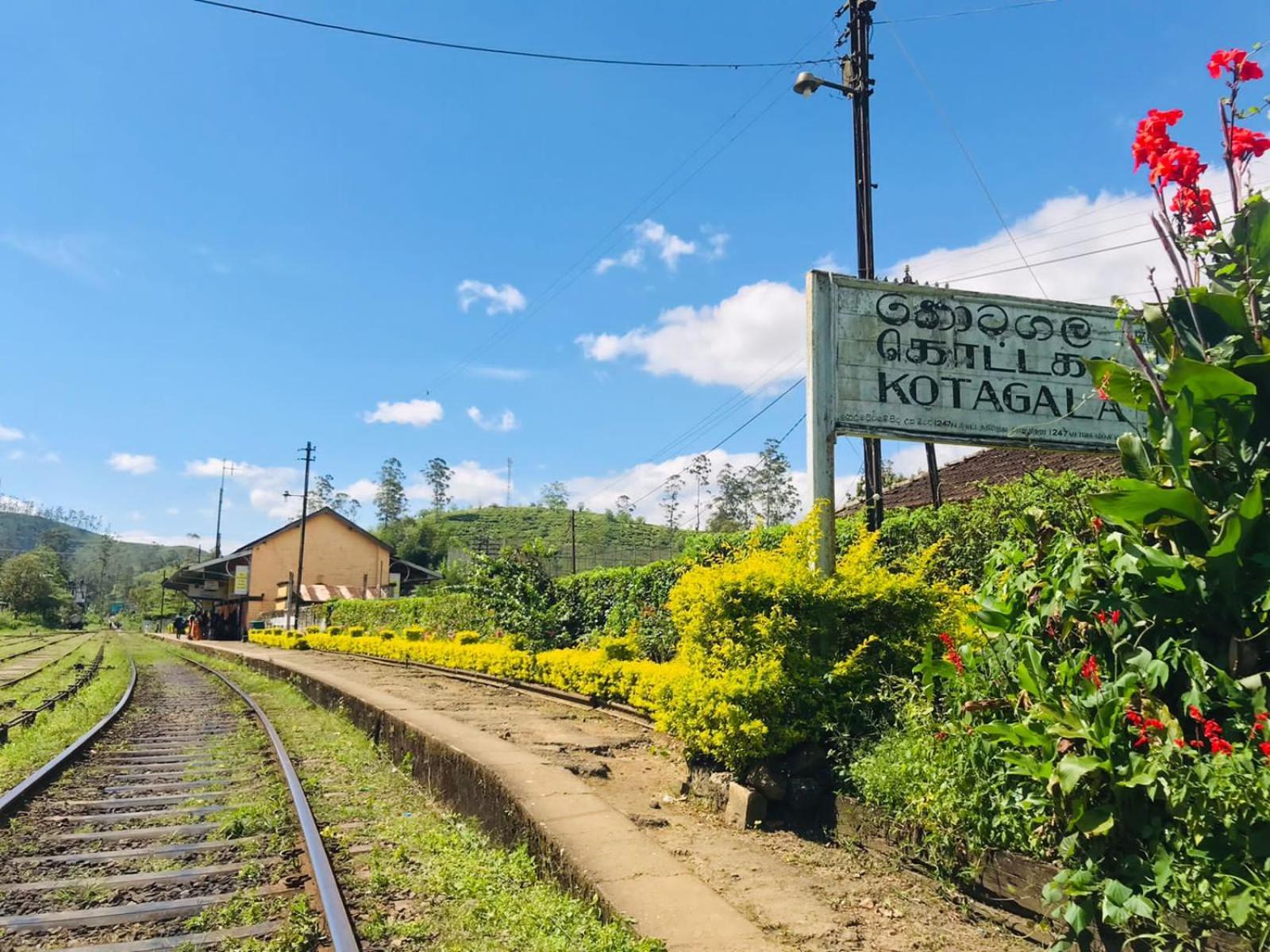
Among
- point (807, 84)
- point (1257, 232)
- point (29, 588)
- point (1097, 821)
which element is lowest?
point (1097, 821)

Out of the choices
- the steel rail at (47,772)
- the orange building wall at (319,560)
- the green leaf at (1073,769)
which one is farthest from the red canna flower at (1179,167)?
the orange building wall at (319,560)

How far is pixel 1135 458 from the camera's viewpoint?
3.81m

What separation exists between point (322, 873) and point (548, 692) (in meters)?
8.73

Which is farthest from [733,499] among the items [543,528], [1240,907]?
[1240,907]

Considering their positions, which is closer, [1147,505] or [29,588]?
[1147,505]

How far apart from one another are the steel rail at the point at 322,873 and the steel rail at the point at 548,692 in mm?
3833

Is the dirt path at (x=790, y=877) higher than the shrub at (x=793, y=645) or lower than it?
lower

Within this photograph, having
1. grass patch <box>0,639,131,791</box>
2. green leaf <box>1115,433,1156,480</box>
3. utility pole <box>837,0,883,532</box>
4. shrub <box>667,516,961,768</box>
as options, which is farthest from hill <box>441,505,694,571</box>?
green leaf <box>1115,433,1156,480</box>

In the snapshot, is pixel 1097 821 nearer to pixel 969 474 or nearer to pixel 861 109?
pixel 861 109

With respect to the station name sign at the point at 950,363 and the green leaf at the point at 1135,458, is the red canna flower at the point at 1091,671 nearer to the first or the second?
the green leaf at the point at 1135,458

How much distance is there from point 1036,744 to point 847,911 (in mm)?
1529

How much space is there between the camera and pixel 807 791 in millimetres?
5637

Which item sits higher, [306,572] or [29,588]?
[306,572]

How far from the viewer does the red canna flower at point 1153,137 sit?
3.66 m
